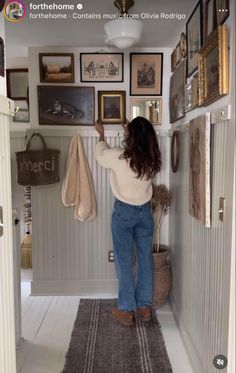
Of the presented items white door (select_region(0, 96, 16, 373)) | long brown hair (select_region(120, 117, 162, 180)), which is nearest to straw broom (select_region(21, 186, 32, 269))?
long brown hair (select_region(120, 117, 162, 180))

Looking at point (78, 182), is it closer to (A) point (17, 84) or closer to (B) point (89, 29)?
(B) point (89, 29)

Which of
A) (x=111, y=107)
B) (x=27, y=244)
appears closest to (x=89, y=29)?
(x=111, y=107)

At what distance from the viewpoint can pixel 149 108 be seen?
2.88 meters

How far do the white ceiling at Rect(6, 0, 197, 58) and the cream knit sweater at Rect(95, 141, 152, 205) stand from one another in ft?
2.67

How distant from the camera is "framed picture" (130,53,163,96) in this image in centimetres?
A: 280

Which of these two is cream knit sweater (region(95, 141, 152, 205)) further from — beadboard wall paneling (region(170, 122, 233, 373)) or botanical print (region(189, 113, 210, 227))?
botanical print (region(189, 113, 210, 227))

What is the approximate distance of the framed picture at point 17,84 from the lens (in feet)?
11.0

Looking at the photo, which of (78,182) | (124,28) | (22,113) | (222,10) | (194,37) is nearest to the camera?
(222,10)

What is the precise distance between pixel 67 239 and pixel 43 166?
658 mm

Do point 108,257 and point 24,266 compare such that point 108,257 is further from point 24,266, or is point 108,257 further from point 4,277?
point 4,277

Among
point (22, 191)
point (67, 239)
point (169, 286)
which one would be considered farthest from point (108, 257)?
point (22, 191)

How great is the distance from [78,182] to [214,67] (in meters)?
1.56

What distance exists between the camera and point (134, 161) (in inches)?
90.3

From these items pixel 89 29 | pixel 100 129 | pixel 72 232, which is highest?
pixel 89 29
